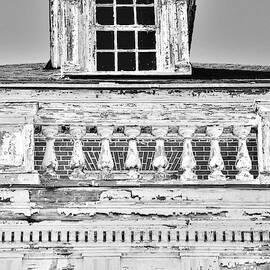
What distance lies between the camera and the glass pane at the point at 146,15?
14180 millimetres

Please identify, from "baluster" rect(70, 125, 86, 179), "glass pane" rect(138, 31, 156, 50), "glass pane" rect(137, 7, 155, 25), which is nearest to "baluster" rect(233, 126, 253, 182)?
"baluster" rect(70, 125, 86, 179)

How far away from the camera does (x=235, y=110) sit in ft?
34.6

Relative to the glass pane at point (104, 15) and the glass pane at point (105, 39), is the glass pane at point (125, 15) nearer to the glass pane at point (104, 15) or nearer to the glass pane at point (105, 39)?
the glass pane at point (104, 15)

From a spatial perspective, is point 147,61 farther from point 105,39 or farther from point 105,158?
point 105,158

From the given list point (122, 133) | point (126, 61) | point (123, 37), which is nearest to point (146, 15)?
point (123, 37)

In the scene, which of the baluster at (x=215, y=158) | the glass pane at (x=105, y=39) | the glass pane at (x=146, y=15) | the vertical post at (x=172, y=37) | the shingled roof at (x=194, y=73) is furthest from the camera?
the glass pane at (x=146, y=15)

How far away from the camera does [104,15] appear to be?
1414cm

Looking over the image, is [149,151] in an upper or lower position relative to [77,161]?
upper

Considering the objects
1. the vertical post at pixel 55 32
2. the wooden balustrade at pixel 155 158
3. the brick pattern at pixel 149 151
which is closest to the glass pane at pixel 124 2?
the vertical post at pixel 55 32

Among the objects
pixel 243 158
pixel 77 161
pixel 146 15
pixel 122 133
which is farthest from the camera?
pixel 146 15

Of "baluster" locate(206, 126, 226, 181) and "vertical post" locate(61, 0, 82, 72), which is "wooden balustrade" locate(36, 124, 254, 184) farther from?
"vertical post" locate(61, 0, 82, 72)

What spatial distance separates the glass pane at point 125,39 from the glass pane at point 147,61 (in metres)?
0.22

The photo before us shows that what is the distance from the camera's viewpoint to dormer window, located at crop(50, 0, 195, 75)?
13.6 metres

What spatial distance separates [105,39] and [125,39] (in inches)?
11.1
